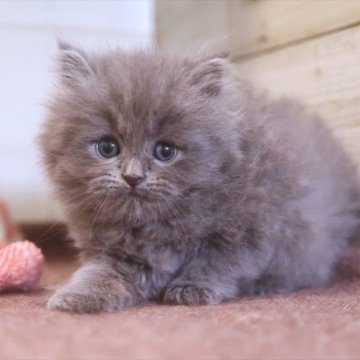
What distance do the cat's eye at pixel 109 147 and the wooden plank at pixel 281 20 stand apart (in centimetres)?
89

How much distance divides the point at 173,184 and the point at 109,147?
0.54 ft

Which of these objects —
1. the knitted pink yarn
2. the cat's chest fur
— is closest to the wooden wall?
the cat's chest fur

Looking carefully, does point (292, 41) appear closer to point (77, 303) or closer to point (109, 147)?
point (109, 147)

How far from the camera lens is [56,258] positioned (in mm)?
2600

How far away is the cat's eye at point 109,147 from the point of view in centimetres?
148

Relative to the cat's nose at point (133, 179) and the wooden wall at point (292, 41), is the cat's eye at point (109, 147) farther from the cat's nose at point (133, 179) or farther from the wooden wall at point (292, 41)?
the wooden wall at point (292, 41)

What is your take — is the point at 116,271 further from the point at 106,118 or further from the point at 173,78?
the point at 173,78

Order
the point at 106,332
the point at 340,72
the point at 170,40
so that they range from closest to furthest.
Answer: the point at 106,332 < the point at 340,72 < the point at 170,40

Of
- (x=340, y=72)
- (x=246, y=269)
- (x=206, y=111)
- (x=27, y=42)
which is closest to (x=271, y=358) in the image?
(x=246, y=269)

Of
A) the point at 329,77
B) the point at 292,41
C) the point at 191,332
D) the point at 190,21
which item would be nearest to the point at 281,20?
the point at 292,41

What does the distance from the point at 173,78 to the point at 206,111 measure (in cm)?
11

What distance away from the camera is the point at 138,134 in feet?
4.76

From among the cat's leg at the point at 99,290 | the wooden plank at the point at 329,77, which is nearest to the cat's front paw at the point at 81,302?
the cat's leg at the point at 99,290

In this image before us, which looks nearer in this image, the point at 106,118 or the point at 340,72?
the point at 106,118
